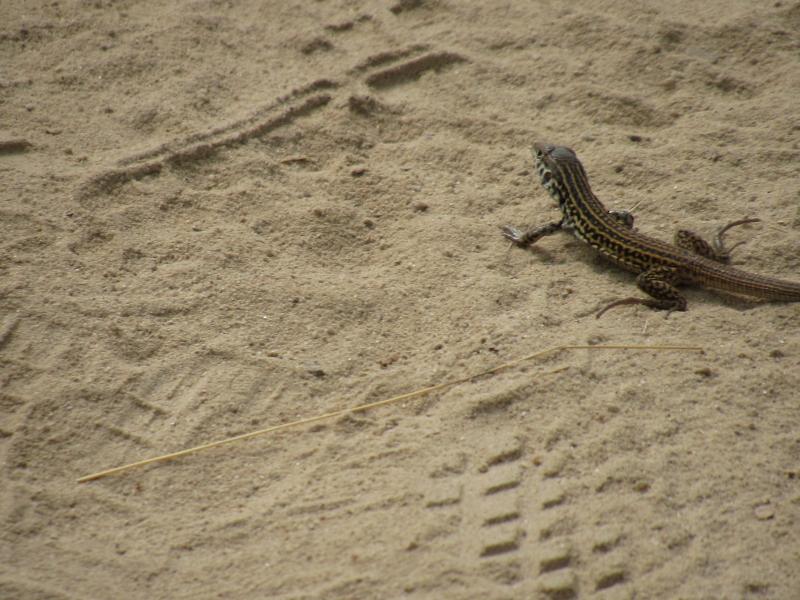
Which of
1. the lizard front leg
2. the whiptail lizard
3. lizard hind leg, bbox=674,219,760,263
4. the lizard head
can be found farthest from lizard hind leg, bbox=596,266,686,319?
the lizard head

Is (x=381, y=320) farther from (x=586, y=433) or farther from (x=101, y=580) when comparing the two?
(x=101, y=580)

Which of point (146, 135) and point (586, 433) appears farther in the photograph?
point (146, 135)

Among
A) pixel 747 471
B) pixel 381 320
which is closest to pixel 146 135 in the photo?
pixel 381 320

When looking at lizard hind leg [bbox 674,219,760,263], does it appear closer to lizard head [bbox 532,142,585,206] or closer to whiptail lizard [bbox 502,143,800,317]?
whiptail lizard [bbox 502,143,800,317]

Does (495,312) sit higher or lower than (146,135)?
lower

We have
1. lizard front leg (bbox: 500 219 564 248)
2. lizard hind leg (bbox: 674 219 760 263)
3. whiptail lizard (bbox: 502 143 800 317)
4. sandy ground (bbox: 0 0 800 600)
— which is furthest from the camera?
lizard front leg (bbox: 500 219 564 248)

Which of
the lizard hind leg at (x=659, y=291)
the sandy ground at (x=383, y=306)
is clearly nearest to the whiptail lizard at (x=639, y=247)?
the lizard hind leg at (x=659, y=291)

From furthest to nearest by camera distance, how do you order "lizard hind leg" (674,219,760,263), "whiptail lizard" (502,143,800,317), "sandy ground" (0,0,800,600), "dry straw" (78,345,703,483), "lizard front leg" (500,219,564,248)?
1. "lizard front leg" (500,219,564,248)
2. "lizard hind leg" (674,219,760,263)
3. "whiptail lizard" (502,143,800,317)
4. "dry straw" (78,345,703,483)
5. "sandy ground" (0,0,800,600)
